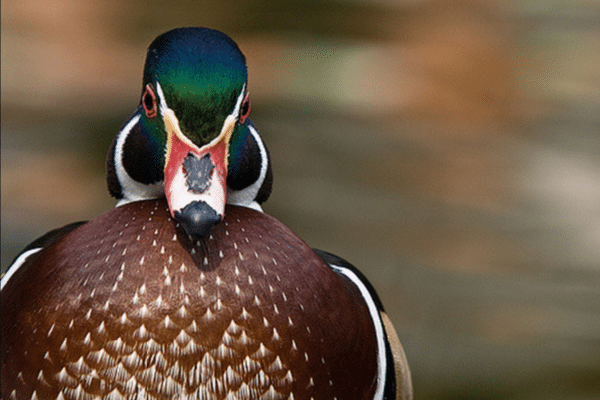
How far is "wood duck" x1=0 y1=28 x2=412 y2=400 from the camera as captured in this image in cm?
87

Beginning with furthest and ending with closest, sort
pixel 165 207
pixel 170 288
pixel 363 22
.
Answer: pixel 363 22, pixel 165 207, pixel 170 288

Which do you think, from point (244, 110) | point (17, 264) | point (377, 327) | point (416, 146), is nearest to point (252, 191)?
point (244, 110)

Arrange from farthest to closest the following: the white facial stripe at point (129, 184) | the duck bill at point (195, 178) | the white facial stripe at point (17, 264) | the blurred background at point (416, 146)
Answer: the blurred background at point (416, 146)
the white facial stripe at point (17, 264)
the white facial stripe at point (129, 184)
the duck bill at point (195, 178)

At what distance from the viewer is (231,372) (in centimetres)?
89

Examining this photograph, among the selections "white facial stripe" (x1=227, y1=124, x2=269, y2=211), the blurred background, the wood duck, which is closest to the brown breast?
the wood duck

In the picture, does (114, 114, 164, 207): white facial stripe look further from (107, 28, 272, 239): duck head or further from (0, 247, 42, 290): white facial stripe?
(0, 247, 42, 290): white facial stripe

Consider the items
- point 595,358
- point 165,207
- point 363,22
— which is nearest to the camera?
point 165,207

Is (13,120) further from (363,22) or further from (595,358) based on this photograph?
(595,358)

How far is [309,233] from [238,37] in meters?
0.74

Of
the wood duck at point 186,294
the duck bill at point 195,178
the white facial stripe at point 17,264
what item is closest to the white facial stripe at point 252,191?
the wood duck at point 186,294

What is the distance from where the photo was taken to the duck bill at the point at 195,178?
0.84 metres

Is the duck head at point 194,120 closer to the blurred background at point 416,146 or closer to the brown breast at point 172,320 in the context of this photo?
the brown breast at point 172,320

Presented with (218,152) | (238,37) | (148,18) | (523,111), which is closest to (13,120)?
(148,18)

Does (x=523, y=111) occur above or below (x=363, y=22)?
below
